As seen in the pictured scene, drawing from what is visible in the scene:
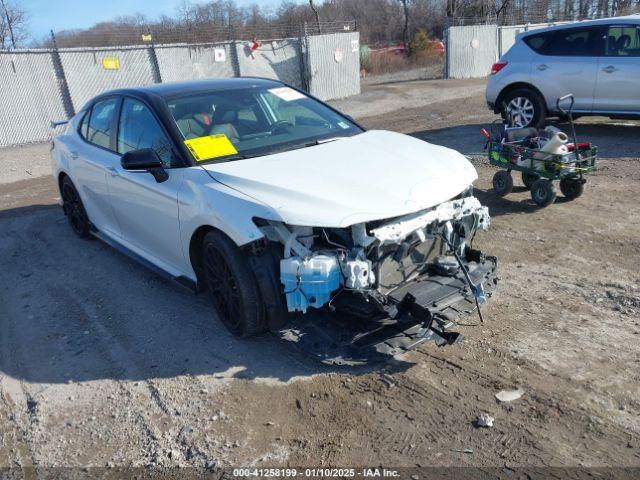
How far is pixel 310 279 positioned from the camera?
328 cm

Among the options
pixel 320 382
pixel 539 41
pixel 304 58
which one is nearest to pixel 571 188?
pixel 320 382

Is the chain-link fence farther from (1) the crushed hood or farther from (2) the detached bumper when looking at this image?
(2) the detached bumper

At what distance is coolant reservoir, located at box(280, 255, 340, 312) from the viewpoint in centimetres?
327

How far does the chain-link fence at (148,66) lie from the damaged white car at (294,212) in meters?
11.5

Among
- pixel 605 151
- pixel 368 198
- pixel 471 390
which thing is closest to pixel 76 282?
pixel 368 198

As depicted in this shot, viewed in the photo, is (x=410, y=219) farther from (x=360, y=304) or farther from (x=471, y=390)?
(x=471, y=390)

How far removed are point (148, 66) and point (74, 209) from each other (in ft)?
37.9

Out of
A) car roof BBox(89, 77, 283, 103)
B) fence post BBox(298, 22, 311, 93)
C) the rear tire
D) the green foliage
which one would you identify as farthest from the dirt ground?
the green foliage

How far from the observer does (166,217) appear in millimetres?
4223

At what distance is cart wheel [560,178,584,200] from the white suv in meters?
3.71

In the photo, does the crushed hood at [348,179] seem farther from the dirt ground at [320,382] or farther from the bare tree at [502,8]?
the bare tree at [502,8]

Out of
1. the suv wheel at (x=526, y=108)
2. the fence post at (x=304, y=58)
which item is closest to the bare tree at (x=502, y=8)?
the fence post at (x=304, y=58)

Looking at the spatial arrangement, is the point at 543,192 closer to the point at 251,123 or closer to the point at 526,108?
the point at 251,123

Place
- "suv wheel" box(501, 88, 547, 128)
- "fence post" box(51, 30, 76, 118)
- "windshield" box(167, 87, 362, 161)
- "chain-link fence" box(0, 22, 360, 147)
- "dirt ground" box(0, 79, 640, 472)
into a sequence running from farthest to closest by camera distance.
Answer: "fence post" box(51, 30, 76, 118), "chain-link fence" box(0, 22, 360, 147), "suv wheel" box(501, 88, 547, 128), "windshield" box(167, 87, 362, 161), "dirt ground" box(0, 79, 640, 472)
